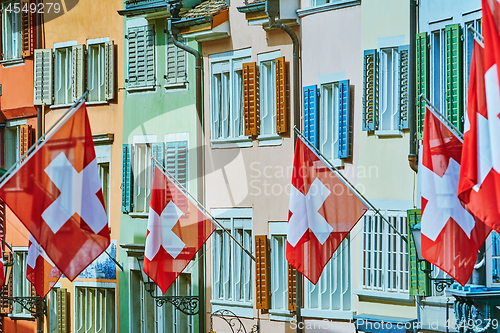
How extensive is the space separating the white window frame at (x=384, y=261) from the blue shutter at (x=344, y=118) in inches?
49.2

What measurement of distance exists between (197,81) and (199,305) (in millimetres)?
4711

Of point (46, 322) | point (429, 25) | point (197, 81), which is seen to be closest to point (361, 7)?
point (429, 25)

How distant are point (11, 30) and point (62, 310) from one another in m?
7.36

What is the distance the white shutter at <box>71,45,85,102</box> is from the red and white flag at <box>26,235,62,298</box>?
5758 mm

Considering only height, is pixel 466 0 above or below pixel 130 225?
above

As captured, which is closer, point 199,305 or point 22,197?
point 22,197

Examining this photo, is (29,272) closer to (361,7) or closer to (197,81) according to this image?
(197,81)

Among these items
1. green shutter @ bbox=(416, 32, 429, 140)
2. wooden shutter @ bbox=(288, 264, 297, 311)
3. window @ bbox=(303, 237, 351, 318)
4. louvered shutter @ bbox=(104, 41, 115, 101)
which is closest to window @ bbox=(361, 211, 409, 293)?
window @ bbox=(303, 237, 351, 318)

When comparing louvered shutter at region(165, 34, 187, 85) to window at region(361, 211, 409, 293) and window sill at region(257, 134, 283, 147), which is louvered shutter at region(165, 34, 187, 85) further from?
window at region(361, 211, 409, 293)

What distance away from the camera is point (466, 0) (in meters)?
16.3

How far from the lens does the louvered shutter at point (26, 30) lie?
89.0 feet

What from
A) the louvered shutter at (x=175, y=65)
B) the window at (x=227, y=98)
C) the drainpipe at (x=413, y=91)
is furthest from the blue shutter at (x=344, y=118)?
the louvered shutter at (x=175, y=65)

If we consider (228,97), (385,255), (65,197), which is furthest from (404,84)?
(65,197)

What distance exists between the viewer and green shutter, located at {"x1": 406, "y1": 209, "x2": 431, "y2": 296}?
56.0ft
